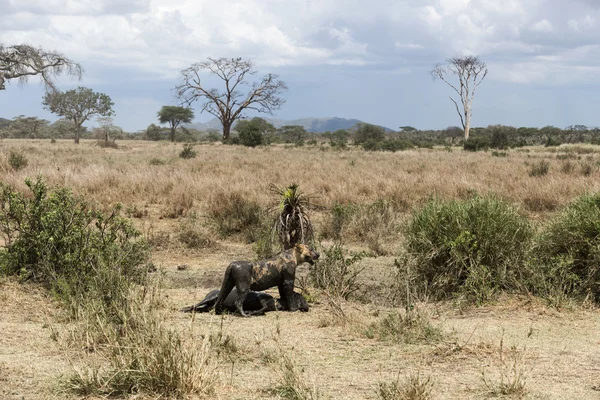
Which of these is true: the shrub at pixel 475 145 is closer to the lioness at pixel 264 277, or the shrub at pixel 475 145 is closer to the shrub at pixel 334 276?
the shrub at pixel 334 276

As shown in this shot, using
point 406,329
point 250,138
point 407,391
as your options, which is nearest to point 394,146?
point 250,138

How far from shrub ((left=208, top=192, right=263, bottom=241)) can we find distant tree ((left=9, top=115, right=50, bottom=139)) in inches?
2721

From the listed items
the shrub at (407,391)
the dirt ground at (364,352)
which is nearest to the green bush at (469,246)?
the dirt ground at (364,352)

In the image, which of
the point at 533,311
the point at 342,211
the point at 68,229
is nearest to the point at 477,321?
the point at 533,311

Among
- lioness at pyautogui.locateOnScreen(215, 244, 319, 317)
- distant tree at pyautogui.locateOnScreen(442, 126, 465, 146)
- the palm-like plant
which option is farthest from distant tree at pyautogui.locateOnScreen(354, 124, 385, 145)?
lioness at pyautogui.locateOnScreen(215, 244, 319, 317)

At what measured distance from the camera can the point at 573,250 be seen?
737 cm

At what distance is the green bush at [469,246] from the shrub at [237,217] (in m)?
4.10

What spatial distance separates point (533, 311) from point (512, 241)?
1268 millimetres

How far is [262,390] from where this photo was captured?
4074 millimetres

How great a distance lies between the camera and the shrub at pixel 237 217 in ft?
38.0

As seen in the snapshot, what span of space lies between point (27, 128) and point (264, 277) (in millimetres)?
79047

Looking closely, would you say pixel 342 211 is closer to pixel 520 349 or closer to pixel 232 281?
pixel 232 281

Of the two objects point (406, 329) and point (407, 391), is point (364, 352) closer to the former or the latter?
point (406, 329)

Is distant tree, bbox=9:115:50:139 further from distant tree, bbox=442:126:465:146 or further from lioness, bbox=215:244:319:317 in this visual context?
lioness, bbox=215:244:319:317
